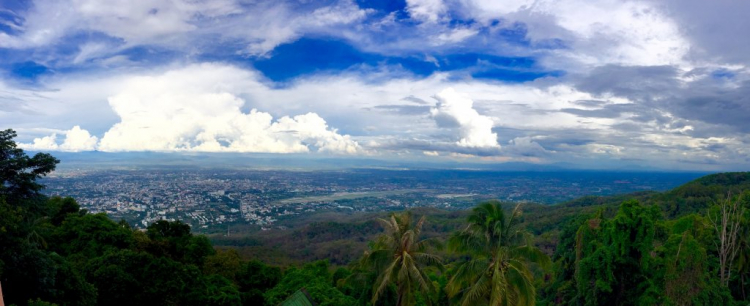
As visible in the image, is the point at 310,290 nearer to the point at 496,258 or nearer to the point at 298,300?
the point at 298,300

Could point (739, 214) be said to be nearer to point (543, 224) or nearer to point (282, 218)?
point (543, 224)

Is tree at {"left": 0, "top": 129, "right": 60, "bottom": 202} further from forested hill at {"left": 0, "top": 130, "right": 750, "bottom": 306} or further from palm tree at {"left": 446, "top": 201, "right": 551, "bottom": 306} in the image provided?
palm tree at {"left": 446, "top": 201, "right": 551, "bottom": 306}

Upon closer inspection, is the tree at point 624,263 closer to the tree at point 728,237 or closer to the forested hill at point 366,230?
the tree at point 728,237

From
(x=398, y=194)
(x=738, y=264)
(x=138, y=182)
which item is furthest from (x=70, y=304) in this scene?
(x=398, y=194)

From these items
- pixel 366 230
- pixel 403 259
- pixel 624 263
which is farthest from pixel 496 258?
pixel 366 230

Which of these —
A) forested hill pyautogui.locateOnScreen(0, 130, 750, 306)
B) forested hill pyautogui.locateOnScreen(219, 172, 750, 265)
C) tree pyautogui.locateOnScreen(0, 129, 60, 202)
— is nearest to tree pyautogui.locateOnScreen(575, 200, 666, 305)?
forested hill pyautogui.locateOnScreen(0, 130, 750, 306)

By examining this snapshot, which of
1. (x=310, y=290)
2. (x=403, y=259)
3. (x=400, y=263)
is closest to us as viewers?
(x=403, y=259)

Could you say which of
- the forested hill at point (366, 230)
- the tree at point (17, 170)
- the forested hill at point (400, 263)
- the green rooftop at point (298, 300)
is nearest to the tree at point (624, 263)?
the forested hill at point (400, 263)
